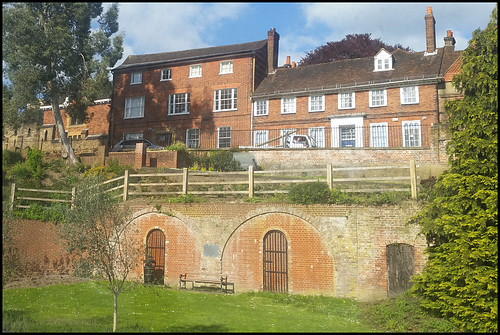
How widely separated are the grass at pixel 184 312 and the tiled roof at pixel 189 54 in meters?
21.1

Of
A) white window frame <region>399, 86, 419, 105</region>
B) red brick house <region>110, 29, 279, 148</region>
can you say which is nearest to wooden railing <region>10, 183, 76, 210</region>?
red brick house <region>110, 29, 279, 148</region>

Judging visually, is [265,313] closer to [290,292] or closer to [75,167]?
[290,292]

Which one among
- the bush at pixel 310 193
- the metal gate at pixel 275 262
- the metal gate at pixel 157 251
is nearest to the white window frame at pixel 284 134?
the bush at pixel 310 193

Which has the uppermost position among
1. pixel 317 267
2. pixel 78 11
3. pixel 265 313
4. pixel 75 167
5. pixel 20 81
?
pixel 78 11

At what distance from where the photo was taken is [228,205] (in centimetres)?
1714

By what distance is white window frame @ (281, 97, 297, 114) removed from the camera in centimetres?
2998

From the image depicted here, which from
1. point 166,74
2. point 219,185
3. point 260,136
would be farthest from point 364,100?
point 166,74

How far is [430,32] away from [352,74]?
5.96 meters

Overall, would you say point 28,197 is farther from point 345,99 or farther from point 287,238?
point 345,99

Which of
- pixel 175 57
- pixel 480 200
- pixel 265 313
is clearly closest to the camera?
pixel 480 200

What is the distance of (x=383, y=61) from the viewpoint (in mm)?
29422

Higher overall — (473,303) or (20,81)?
(20,81)

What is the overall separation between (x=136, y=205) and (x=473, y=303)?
13200 mm

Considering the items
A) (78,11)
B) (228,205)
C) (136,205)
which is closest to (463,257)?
(228,205)
